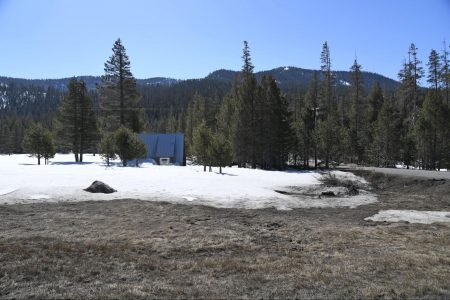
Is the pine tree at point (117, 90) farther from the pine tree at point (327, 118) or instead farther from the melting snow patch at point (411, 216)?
the melting snow patch at point (411, 216)

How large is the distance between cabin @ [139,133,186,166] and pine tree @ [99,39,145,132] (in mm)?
4440

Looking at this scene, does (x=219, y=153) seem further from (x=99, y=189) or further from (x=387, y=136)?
(x=387, y=136)

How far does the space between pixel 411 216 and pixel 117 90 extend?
43537 millimetres

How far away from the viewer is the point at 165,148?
48.6 meters

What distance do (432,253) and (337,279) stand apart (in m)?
3.50

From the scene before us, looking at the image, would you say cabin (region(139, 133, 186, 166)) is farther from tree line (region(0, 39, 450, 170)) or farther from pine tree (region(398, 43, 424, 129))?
pine tree (region(398, 43, 424, 129))

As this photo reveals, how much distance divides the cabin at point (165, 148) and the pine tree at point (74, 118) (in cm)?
937

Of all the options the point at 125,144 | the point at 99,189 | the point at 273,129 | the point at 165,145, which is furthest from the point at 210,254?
the point at 165,145

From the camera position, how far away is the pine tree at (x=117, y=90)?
51.4m

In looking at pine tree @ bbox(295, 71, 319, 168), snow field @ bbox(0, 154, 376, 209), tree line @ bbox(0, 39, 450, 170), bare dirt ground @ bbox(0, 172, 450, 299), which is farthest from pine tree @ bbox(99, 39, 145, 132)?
bare dirt ground @ bbox(0, 172, 450, 299)

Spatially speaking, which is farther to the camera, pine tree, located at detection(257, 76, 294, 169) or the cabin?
the cabin

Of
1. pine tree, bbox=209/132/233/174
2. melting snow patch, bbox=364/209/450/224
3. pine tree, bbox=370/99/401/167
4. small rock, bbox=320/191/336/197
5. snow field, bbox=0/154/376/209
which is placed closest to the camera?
melting snow patch, bbox=364/209/450/224

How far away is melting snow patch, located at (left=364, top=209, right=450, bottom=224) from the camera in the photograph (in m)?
14.3

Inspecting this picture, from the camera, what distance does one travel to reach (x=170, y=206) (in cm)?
1616
